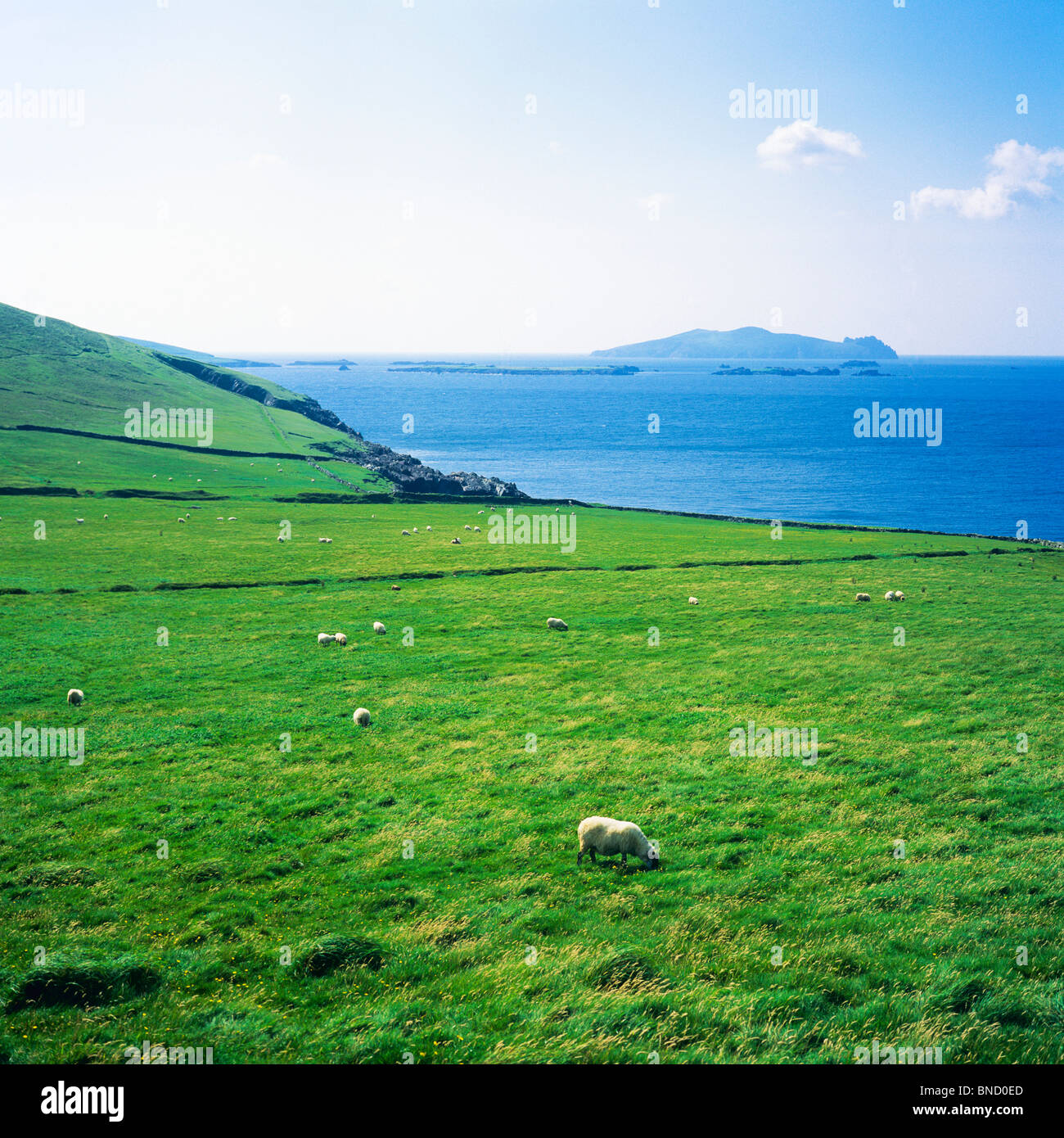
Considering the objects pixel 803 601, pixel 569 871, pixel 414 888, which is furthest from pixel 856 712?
pixel 803 601

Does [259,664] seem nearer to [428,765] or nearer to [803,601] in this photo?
[428,765]

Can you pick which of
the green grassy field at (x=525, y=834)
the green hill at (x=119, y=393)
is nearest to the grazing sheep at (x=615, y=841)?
the green grassy field at (x=525, y=834)

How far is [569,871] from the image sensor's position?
45.0ft


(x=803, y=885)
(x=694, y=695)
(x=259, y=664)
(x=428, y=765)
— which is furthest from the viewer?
(x=259, y=664)

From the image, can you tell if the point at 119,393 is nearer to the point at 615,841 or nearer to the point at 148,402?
the point at 148,402

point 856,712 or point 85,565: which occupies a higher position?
point 85,565

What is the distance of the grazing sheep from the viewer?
14.0 m

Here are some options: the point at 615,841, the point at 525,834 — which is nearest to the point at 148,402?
the point at 525,834

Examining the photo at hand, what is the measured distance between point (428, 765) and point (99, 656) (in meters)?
17.2

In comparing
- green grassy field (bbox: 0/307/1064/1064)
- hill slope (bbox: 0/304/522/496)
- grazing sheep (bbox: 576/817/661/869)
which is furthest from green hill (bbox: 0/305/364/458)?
grazing sheep (bbox: 576/817/661/869)

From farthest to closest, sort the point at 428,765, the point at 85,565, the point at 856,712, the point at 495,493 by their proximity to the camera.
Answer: the point at 495,493
the point at 85,565
the point at 856,712
the point at 428,765

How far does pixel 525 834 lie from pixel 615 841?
2129 millimetres

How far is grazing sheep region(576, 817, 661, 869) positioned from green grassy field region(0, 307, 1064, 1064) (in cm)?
31

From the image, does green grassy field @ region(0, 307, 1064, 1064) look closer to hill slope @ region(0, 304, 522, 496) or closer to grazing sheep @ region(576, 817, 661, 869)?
grazing sheep @ region(576, 817, 661, 869)
